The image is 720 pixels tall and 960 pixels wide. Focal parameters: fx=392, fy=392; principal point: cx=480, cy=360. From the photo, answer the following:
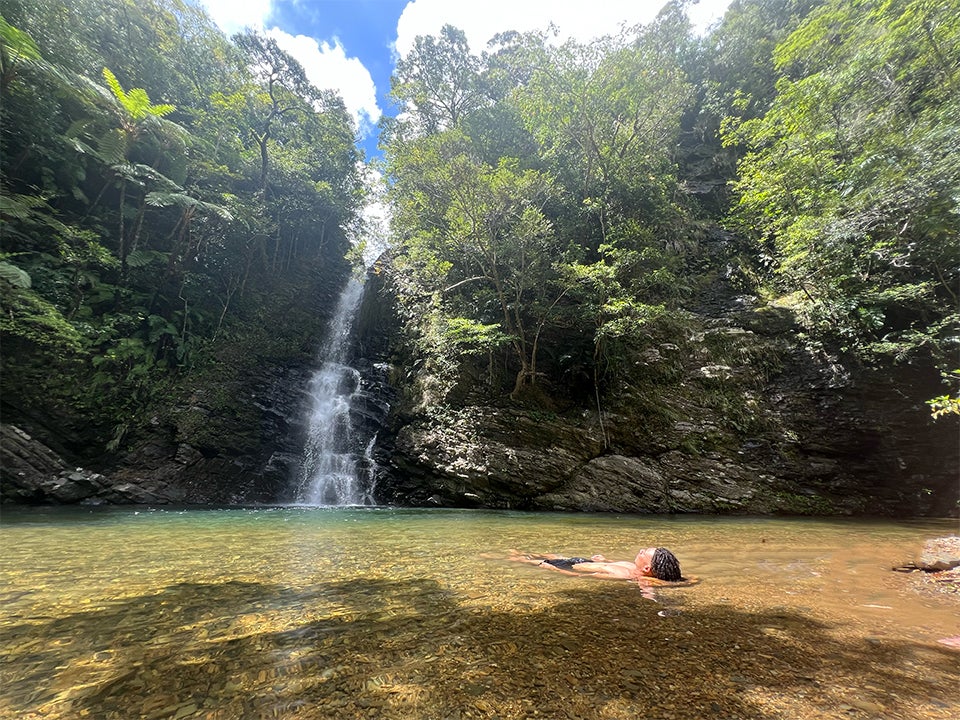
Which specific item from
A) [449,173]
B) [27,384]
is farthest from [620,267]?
[27,384]

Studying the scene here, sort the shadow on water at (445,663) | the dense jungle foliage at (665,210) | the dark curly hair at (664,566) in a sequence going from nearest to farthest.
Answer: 1. the shadow on water at (445,663)
2. the dark curly hair at (664,566)
3. the dense jungle foliage at (665,210)

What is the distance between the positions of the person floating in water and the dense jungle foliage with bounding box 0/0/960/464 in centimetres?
732

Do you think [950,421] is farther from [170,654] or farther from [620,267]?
[170,654]

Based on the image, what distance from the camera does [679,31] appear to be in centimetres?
1705

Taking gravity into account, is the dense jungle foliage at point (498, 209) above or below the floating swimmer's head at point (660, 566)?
above

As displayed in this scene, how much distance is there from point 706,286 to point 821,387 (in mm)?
5118

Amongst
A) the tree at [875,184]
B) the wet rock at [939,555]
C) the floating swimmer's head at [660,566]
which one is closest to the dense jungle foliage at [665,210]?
the tree at [875,184]

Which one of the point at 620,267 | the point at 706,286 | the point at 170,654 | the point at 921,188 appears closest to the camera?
the point at 170,654

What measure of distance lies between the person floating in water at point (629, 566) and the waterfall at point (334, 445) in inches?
354

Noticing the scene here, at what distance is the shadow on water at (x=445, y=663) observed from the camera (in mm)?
1631

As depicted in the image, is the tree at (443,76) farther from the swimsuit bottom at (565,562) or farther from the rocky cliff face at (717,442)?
the swimsuit bottom at (565,562)

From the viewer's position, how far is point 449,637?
2.35 metres

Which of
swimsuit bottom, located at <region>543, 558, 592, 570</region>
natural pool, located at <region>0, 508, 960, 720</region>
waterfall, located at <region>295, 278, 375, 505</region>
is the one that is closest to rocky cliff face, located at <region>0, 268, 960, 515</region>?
waterfall, located at <region>295, 278, 375, 505</region>

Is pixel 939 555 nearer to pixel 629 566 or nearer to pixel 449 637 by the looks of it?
pixel 629 566
